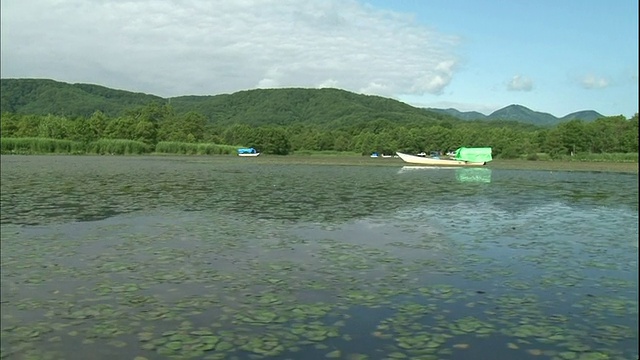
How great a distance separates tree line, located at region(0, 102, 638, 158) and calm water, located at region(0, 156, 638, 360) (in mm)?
78555

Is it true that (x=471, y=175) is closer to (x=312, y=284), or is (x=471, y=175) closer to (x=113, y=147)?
(x=312, y=284)

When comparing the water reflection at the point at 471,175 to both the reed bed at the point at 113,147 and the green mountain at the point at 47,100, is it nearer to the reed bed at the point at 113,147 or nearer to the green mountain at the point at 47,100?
the reed bed at the point at 113,147

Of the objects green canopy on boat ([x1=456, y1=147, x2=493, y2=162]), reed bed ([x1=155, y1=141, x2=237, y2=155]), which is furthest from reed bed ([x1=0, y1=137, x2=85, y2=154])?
green canopy on boat ([x1=456, y1=147, x2=493, y2=162])

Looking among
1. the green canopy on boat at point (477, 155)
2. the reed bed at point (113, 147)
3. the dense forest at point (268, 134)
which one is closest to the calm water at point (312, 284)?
the green canopy on boat at point (477, 155)

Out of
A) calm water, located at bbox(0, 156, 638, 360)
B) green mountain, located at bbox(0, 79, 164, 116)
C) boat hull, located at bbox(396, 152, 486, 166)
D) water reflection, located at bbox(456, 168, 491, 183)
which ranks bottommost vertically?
calm water, located at bbox(0, 156, 638, 360)

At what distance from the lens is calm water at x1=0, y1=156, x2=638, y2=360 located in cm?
657

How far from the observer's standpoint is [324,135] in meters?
143

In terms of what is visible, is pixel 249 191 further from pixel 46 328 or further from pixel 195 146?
pixel 195 146

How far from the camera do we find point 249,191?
2719 centimetres

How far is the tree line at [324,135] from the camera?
97500mm

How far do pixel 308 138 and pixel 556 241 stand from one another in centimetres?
12618

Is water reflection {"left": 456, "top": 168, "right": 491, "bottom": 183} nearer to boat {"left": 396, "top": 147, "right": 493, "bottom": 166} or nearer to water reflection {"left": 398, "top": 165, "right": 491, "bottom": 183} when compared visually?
water reflection {"left": 398, "top": 165, "right": 491, "bottom": 183}

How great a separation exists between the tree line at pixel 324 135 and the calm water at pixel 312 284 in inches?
3093

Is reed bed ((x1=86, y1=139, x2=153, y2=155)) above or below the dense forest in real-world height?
below
